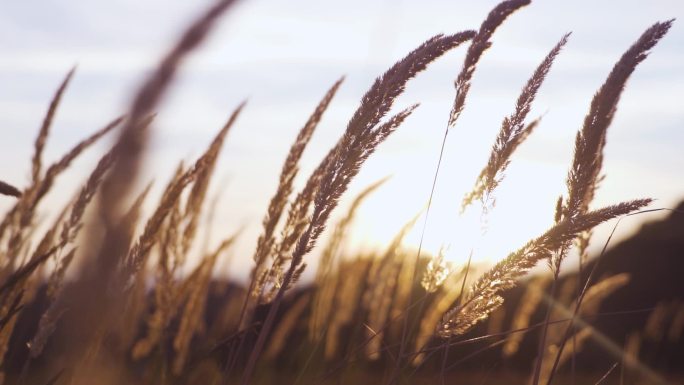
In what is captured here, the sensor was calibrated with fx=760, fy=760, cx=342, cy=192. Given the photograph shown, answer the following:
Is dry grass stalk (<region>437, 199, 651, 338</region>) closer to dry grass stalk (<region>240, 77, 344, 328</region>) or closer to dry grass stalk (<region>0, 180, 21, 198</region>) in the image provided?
dry grass stalk (<region>240, 77, 344, 328</region>)

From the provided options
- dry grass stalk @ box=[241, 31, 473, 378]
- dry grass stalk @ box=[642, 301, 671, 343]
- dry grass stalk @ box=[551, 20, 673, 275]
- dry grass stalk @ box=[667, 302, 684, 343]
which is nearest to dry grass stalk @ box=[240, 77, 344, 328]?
dry grass stalk @ box=[241, 31, 473, 378]

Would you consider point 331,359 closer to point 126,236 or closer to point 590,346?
point 126,236

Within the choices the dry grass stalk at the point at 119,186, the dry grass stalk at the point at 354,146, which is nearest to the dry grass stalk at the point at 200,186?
the dry grass stalk at the point at 354,146

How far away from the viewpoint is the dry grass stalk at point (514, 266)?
6.00 feet

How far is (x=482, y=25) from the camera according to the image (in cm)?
212

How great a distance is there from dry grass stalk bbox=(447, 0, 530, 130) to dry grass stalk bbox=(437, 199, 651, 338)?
1.47 feet

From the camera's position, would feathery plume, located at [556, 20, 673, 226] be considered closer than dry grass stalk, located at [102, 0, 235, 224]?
No

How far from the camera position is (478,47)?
6.88ft

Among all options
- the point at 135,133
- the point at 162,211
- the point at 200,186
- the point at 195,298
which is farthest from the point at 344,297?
the point at 135,133

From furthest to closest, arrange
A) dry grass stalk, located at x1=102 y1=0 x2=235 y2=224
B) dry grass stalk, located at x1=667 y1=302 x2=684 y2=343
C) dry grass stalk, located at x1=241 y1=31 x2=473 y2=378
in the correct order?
dry grass stalk, located at x1=667 y1=302 x2=684 y2=343 → dry grass stalk, located at x1=241 y1=31 x2=473 y2=378 → dry grass stalk, located at x1=102 y1=0 x2=235 y2=224

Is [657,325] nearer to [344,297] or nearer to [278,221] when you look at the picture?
[344,297]

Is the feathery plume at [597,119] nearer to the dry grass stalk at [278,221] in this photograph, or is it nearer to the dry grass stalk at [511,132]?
the dry grass stalk at [511,132]

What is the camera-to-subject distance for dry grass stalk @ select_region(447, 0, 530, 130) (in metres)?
2.09

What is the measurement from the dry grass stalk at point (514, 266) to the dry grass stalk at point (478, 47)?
45cm
